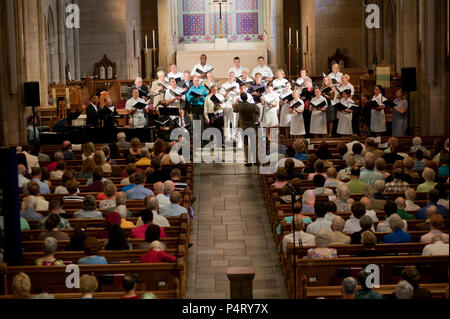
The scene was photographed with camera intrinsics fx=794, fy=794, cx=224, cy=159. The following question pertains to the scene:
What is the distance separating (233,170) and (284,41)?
1275cm

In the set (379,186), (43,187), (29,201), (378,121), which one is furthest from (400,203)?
(378,121)

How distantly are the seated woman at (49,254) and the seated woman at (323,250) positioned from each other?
8.43ft

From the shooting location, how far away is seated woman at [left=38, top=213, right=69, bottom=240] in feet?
29.0

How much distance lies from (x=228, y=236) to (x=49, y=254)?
3882mm

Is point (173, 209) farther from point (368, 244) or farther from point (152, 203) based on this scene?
point (368, 244)

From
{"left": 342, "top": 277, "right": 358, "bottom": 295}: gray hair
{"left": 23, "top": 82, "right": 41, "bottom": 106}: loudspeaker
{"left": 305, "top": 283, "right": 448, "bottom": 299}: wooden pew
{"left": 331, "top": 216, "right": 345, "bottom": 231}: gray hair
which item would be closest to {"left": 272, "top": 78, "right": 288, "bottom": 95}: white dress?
{"left": 23, "top": 82, "right": 41, "bottom": 106}: loudspeaker

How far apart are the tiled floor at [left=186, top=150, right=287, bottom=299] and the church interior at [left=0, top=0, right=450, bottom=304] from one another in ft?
0.13

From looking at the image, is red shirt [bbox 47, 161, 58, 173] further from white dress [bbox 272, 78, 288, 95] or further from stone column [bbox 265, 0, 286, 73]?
stone column [bbox 265, 0, 286, 73]

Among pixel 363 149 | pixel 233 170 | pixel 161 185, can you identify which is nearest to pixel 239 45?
pixel 233 170

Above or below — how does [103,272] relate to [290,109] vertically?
below

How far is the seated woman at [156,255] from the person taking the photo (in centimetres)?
818

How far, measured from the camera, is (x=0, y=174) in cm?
755

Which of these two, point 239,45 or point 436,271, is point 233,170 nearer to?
point 436,271

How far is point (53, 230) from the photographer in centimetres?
895
